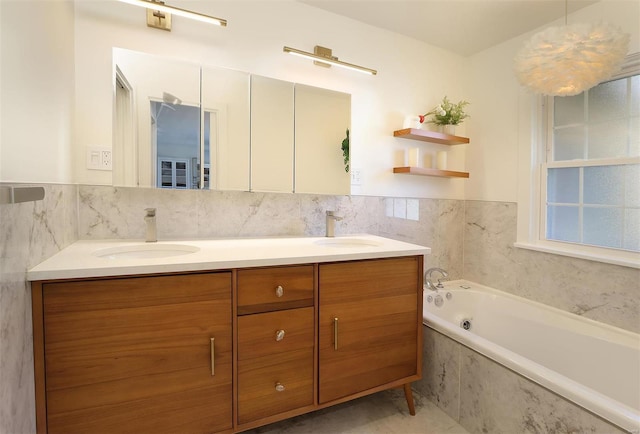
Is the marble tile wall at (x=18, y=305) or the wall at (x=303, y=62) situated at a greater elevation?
the wall at (x=303, y=62)

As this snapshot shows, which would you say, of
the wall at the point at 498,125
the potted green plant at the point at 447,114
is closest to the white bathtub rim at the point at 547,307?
the wall at the point at 498,125

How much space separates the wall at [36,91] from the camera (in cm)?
82

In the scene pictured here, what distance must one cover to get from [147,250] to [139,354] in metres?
0.53

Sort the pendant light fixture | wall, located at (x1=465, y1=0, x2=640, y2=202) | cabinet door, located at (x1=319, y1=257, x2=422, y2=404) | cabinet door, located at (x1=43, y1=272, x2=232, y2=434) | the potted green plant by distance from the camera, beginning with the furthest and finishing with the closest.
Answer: the potted green plant
wall, located at (x1=465, y1=0, x2=640, y2=202)
cabinet door, located at (x1=319, y1=257, x2=422, y2=404)
the pendant light fixture
cabinet door, located at (x1=43, y1=272, x2=232, y2=434)

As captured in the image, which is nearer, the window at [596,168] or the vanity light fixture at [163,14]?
the vanity light fixture at [163,14]

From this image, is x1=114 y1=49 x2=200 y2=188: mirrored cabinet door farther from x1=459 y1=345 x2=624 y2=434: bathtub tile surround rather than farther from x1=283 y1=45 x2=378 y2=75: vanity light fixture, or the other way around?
x1=459 y1=345 x2=624 y2=434: bathtub tile surround

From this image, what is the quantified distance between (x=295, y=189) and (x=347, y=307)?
78cm

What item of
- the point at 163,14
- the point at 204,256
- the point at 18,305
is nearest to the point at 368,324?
the point at 204,256

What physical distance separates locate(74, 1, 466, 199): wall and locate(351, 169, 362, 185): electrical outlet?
0.03 metres

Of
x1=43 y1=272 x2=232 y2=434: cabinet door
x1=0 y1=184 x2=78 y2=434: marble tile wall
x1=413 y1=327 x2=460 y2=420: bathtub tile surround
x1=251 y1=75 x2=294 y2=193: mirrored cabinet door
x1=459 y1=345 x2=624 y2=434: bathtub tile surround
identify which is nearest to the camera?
x1=0 y1=184 x2=78 y2=434: marble tile wall

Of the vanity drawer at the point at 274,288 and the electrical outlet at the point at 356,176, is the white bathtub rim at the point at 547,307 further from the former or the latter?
the vanity drawer at the point at 274,288

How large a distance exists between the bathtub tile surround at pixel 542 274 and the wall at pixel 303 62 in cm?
33

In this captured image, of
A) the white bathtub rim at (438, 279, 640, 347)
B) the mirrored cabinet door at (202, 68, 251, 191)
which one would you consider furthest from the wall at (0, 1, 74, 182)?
the white bathtub rim at (438, 279, 640, 347)

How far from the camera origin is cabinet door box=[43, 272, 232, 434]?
3.17 feet
